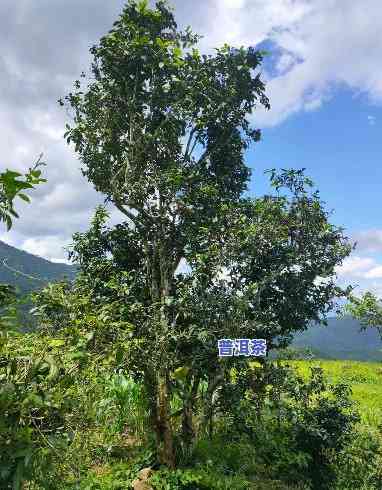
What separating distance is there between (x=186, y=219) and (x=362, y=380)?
1940 centimetres

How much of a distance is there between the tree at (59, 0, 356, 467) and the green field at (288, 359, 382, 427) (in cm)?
596

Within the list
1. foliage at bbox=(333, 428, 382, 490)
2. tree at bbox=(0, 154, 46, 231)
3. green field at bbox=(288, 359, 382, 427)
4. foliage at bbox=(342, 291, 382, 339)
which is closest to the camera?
tree at bbox=(0, 154, 46, 231)

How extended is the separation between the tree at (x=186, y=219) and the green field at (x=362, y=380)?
19.5 feet

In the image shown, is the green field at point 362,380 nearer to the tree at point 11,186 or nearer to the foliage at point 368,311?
the foliage at point 368,311

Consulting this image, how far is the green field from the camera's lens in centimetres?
1841

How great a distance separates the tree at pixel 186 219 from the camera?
11336 millimetres

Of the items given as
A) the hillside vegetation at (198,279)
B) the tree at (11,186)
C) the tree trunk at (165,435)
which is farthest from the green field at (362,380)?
the tree at (11,186)

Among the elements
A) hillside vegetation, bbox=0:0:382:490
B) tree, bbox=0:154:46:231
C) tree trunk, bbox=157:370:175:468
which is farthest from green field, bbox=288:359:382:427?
tree, bbox=0:154:46:231

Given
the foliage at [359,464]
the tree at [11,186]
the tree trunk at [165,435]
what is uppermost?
the tree at [11,186]

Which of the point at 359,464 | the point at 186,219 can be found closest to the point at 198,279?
the point at 186,219

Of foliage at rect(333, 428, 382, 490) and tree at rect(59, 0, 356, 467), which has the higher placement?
tree at rect(59, 0, 356, 467)

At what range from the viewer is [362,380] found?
2717cm

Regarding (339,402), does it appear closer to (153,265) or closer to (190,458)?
(190,458)

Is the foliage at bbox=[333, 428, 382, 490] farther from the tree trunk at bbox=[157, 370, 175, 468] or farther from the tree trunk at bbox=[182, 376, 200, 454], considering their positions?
the tree trunk at bbox=[157, 370, 175, 468]
